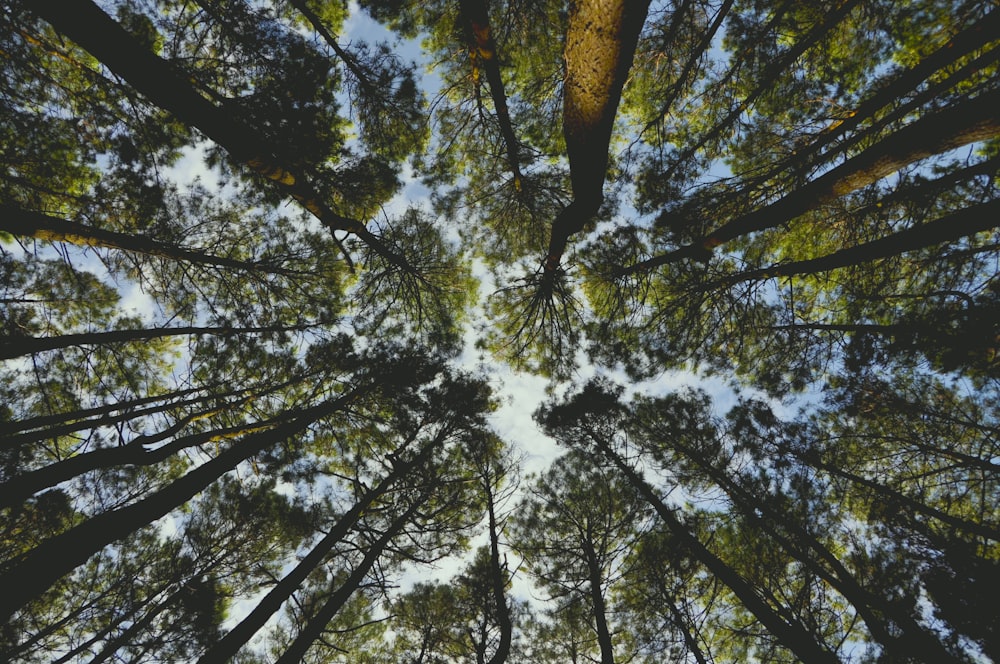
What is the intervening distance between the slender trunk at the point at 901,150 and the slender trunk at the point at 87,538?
7.85m

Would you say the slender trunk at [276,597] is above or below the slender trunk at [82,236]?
below

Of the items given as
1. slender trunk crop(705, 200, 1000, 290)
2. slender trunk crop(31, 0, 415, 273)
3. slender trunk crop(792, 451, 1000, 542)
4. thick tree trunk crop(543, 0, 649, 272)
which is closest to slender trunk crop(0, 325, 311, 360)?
slender trunk crop(31, 0, 415, 273)

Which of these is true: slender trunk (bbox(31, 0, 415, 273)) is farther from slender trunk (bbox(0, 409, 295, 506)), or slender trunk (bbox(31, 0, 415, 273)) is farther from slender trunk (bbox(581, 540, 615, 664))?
slender trunk (bbox(581, 540, 615, 664))

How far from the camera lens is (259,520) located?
7.42 m

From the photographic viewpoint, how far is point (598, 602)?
6.45 m

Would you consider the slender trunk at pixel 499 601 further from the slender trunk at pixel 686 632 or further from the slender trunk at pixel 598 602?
the slender trunk at pixel 686 632

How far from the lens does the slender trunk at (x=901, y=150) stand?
3117 mm

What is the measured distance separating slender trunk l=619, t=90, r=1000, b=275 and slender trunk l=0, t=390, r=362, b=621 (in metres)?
7.85

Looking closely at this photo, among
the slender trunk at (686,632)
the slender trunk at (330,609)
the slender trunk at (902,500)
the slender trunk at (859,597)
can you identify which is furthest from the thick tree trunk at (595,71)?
the slender trunk at (686,632)

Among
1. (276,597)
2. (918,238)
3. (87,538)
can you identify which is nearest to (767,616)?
(918,238)

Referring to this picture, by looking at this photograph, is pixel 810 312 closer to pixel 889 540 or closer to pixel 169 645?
pixel 889 540

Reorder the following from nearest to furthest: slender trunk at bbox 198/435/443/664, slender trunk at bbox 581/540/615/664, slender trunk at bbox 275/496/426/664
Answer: slender trunk at bbox 198/435/443/664 < slender trunk at bbox 275/496/426/664 < slender trunk at bbox 581/540/615/664

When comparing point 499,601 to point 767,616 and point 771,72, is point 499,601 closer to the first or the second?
point 767,616

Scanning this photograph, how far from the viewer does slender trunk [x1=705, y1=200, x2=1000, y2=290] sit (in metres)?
3.17
